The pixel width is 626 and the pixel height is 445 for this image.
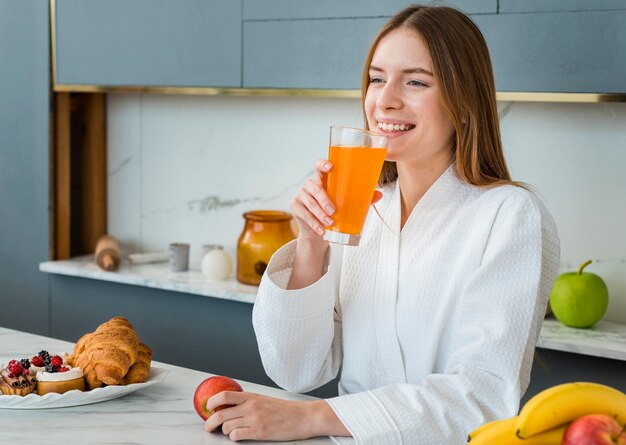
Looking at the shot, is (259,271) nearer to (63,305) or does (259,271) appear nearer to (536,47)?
(63,305)

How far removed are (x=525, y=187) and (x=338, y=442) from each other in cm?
60

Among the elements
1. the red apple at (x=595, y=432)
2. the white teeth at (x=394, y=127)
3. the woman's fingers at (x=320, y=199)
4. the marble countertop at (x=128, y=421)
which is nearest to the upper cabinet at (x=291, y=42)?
the white teeth at (x=394, y=127)

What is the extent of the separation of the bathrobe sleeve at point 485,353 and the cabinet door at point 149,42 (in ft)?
5.29

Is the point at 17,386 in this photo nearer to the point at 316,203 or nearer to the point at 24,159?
the point at 316,203

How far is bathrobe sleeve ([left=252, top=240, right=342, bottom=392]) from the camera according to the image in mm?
1705

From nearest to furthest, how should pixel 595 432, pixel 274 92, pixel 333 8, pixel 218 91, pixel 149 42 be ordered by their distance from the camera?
pixel 595 432
pixel 333 8
pixel 274 92
pixel 218 91
pixel 149 42

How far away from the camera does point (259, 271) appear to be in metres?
3.03

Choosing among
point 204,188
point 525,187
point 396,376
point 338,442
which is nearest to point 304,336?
point 396,376

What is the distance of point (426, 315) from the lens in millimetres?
1700

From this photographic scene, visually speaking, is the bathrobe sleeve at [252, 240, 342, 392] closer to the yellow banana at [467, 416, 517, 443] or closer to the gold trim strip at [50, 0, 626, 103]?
the yellow banana at [467, 416, 517, 443]

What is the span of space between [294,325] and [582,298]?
109 centimetres

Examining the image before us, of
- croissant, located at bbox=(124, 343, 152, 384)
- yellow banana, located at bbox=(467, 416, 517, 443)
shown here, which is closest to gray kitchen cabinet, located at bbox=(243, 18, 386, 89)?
croissant, located at bbox=(124, 343, 152, 384)

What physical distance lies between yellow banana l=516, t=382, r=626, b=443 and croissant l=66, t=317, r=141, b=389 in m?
0.83

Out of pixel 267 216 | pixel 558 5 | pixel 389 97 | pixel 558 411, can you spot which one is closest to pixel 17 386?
pixel 389 97
